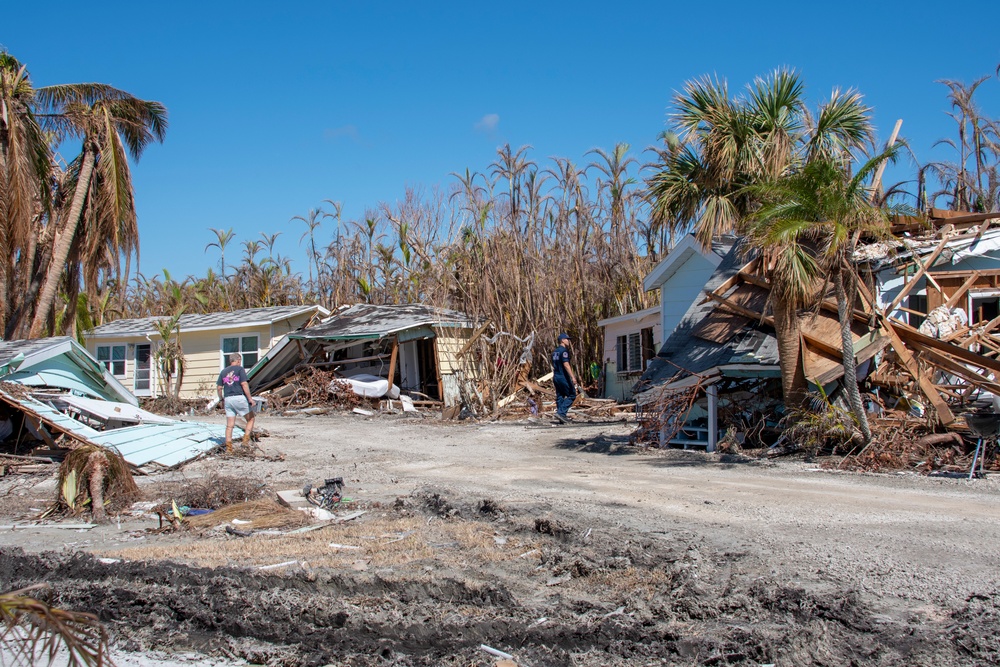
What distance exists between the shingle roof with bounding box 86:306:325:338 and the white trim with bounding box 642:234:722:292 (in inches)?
463

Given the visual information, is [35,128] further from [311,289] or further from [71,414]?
[311,289]

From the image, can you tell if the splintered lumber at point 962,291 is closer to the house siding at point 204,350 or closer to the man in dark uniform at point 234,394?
the man in dark uniform at point 234,394

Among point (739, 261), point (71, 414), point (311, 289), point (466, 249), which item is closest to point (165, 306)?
point (311, 289)

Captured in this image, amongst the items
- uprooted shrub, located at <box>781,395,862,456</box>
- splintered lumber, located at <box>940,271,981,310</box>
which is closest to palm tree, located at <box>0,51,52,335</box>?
uprooted shrub, located at <box>781,395,862,456</box>

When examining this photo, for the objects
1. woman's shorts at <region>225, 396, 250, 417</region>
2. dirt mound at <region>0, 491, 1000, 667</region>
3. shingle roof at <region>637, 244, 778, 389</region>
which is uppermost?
shingle roof at <region>637, 244, 778, 389</region>

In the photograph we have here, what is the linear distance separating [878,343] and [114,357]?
24.4 meters

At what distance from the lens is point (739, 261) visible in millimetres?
15734

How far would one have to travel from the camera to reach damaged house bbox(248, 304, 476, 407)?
2311cm

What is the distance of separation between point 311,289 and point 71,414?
20.8m

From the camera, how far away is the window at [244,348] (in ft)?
87.9

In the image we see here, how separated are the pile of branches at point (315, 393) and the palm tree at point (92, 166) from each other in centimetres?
580

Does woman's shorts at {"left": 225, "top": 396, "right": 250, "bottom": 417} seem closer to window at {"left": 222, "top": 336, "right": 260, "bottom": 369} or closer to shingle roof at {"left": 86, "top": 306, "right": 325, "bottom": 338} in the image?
shingle roof at {"left": 86, "top": 306, "right": 325, "bottom": 338}

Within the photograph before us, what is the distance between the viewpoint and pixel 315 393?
23.4 metres

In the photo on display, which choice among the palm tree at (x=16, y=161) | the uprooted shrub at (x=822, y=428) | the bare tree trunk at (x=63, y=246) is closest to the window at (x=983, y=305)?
the uprooted shrub at (x=822, y=428)
